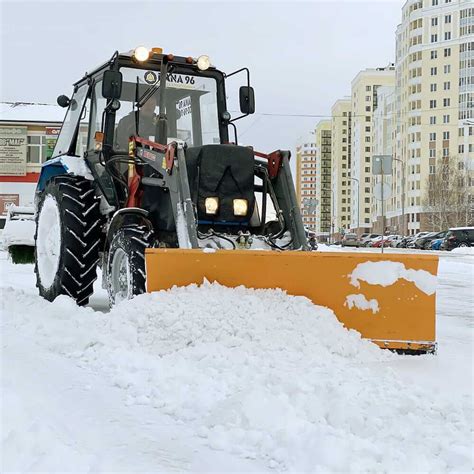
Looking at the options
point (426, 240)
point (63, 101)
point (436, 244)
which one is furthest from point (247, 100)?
point (426, 240)

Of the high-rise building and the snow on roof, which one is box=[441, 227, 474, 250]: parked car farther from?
the high-rise building

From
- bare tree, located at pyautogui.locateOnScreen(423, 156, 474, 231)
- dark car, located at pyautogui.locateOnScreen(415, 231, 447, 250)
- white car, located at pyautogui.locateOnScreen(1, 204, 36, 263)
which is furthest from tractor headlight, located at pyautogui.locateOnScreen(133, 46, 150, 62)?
bare tree, located at pyautogui.locateOnScreen(423, 156, 474, 231)

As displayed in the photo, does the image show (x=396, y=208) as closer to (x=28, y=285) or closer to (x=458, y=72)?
(x=458, y=72)

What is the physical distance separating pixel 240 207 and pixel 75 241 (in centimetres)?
169

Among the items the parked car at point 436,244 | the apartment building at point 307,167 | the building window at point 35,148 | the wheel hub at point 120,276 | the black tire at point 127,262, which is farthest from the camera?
the apartment building at point 307,167

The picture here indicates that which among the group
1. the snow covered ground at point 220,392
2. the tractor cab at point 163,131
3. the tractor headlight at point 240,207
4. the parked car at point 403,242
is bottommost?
the parked car at point 403,242

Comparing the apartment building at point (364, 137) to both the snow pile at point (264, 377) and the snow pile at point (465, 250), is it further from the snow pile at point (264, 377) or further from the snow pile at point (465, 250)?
the snow pile at point (264, 377)

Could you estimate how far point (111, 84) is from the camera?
19.9ft

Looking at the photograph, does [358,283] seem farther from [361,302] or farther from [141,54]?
[141,54]

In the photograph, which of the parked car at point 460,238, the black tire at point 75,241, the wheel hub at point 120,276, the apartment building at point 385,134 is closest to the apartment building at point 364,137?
the apartment building at point 385,134

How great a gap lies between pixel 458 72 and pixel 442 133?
7.20 metres

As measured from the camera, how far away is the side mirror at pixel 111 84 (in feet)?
19.8

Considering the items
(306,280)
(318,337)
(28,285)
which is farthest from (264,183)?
(28,285)

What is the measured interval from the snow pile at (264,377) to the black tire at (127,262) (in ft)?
1.37
